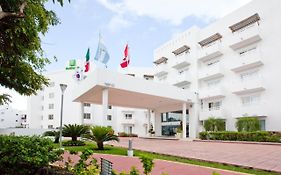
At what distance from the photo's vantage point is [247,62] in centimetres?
2939

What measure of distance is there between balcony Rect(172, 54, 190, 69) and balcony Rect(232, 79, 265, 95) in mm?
8177

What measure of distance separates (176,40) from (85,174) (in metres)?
36.5

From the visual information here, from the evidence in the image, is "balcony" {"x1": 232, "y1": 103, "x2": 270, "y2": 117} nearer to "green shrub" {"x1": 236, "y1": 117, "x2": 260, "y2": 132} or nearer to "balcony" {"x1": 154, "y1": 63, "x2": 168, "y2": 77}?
"green shrub" {"x1": 236, "y1": 117, "x2": 260, "y2": 132}

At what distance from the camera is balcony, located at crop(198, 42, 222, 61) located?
33156 millimetres

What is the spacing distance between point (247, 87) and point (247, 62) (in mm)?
2608

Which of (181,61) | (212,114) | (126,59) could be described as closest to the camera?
Result: (126,59)

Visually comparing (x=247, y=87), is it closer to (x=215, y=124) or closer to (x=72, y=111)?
(x=215, y=124)

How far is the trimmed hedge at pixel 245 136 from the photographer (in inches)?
914

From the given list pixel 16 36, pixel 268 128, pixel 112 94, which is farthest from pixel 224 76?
pixel 16 36

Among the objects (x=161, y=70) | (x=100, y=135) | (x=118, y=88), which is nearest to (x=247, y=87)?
(x=118, y=88)

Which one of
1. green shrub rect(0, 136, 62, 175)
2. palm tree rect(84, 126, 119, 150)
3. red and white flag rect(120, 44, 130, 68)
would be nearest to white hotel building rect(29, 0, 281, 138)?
red and white flag rect(120, 44, 130, 68)

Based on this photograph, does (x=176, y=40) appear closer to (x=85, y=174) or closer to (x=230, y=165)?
(x=230, y=165)

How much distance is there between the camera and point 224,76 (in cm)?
3288

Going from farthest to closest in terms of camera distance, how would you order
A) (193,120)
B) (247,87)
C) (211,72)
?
(211,72)
(193,120)
(247,87)
